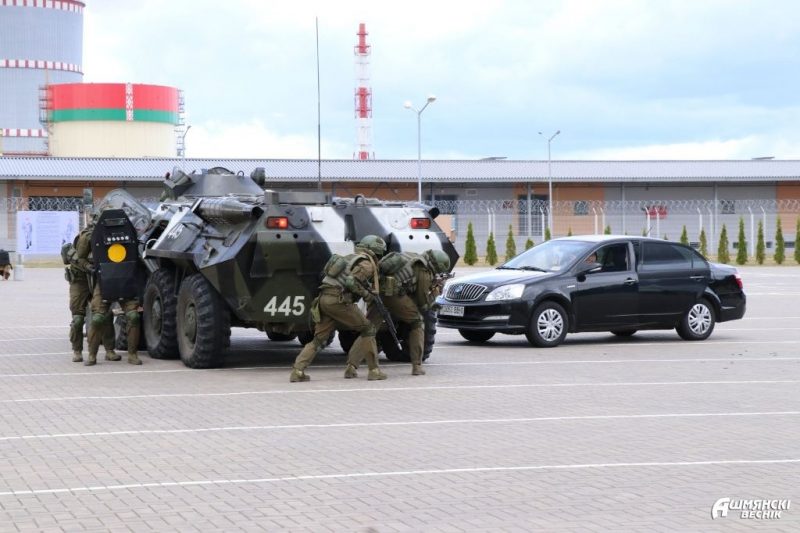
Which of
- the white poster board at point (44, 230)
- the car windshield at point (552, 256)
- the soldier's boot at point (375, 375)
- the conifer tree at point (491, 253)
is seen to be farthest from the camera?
the conifer tree at point (491, 253)

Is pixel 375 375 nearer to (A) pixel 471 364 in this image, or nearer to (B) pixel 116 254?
(A) pixel 471 364

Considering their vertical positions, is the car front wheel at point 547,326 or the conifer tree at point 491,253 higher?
the conifer tree at point 491,253

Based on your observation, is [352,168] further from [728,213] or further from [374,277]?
[374,277]

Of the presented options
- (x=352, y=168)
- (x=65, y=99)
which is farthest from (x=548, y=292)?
(x=65, y=99)

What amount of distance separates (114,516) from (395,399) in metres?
6.07

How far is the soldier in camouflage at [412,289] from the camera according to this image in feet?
53.1

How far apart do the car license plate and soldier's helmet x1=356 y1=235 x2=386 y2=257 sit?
4440mm

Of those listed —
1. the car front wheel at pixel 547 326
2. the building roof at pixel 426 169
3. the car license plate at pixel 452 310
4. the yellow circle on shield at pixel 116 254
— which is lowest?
the car front wheel at pixel 547 326

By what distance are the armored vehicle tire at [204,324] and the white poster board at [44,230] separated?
40649 mm

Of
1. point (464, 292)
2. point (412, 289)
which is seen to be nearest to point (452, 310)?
point (464, 292)

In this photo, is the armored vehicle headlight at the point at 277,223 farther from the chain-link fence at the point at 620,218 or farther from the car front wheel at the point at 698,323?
the chain-link fence at the point at 620,218

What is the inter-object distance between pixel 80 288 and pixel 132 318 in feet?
3.22

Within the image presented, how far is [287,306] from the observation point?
55.3 ft

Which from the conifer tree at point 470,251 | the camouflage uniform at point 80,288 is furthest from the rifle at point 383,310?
the conifer tree at point 470,251
